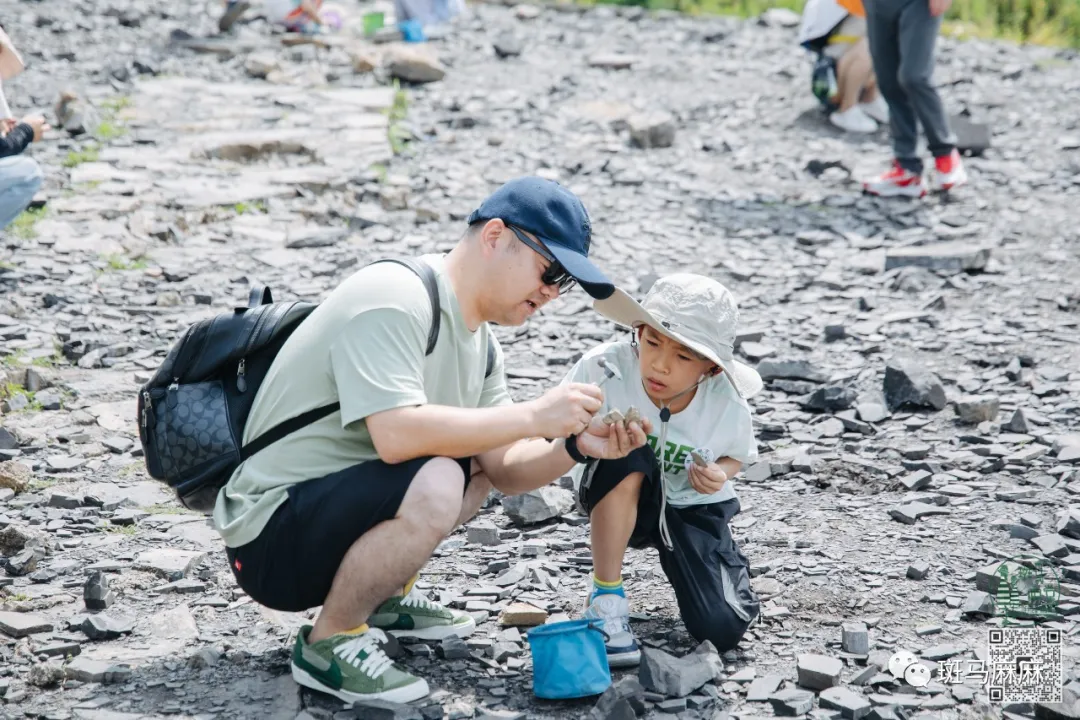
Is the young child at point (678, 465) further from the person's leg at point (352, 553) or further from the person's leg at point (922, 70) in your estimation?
the person's leg at point (922, 70)

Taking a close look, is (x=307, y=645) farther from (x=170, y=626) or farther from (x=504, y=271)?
(x=504, y=271)

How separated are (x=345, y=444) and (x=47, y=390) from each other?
9.30 feet

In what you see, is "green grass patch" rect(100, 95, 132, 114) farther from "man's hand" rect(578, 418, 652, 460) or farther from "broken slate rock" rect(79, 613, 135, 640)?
"man's hand" rect(578, 418, 652, 460)

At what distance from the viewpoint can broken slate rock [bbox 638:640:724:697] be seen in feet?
11.1

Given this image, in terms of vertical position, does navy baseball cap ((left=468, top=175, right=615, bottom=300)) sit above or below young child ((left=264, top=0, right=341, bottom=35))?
above

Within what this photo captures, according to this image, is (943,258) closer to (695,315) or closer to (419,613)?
(695,315)

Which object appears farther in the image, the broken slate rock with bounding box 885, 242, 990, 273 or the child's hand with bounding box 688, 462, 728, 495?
the broken slate rock with bounding box 885, 242, 990, 273

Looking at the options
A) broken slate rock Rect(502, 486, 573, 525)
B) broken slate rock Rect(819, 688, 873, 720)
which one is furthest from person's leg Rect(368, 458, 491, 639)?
broken slate rock Rect(819, 688, 873, 720)

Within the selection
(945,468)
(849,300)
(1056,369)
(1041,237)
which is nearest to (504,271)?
(945,468)

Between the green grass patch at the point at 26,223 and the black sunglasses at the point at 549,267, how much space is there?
499 cm

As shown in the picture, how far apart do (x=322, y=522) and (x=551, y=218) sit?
1.04m

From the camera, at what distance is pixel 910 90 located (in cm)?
819

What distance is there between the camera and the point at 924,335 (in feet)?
20.7

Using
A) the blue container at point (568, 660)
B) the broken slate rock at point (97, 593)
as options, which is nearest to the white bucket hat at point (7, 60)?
the broken slate rock at point (97, 593)
